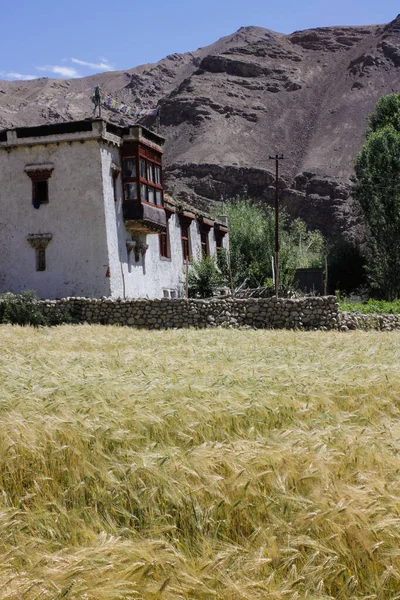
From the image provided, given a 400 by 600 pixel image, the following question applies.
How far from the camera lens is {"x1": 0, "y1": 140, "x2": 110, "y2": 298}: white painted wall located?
31500 mm

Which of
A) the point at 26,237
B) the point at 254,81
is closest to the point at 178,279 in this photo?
the point at 26,237

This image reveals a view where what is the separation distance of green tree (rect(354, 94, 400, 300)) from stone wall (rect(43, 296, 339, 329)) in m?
21.9

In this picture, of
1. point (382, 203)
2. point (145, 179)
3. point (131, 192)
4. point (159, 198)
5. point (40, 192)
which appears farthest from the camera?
point (382, 203)

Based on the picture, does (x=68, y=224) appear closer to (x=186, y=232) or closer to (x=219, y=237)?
(x=186, y=232)

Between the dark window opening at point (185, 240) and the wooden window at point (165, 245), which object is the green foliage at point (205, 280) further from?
the dark window opening at point (185, 240)

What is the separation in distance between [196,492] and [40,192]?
29.7 m

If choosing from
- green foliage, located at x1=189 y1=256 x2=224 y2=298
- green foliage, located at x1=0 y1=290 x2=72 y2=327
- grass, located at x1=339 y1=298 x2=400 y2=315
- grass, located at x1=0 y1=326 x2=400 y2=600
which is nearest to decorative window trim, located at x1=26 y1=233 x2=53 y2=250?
green foliage, located at x1=0 y1=290 x2=72 y2=327

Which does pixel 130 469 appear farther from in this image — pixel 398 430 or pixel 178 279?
pixel 178 279

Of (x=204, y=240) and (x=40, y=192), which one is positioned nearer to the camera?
(x=40, y=192)

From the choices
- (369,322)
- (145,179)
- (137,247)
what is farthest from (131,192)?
(369,322)

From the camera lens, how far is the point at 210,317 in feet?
92.7

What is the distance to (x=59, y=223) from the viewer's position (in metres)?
32.1

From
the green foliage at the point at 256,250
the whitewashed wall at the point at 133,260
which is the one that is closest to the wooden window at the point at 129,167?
the whitewashed wall at the point at 133,260

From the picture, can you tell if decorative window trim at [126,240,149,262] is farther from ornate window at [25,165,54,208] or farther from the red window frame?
ornate window at [25,165,54,208]
